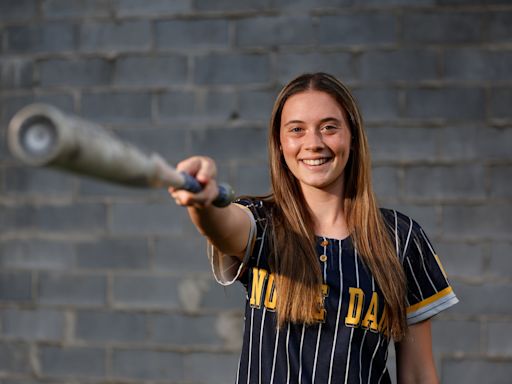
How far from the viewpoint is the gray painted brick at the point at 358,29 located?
10.9 ft

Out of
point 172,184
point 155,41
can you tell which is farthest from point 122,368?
point 172,184

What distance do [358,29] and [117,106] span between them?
115cm

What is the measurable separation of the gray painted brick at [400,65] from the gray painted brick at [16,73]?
1561 mm

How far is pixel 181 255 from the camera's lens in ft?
11.3

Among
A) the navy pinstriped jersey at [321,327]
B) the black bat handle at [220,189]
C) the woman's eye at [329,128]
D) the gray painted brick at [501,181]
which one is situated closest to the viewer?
the black bat handle at [220,189]

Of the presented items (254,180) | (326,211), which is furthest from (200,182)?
(254,180)

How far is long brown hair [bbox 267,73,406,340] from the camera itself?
1.76 m

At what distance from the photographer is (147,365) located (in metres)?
3.46

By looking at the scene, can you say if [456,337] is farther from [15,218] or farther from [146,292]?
[15,218]

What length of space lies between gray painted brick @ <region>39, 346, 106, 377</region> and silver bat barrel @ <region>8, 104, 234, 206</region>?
8.20ft

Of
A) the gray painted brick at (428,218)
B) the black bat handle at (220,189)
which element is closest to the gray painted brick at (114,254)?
the gray painted brick at (428,218)

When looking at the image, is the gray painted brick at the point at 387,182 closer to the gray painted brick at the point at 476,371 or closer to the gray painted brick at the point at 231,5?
the gray painted brick at the point at 476,371

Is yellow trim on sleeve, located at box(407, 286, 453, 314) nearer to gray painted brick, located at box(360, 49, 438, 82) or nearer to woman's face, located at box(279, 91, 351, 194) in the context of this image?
woman's face, located at box(279, 91, 351, 194)

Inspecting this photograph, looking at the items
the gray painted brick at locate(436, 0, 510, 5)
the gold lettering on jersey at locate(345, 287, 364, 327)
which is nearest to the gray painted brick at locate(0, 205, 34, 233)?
the gray painted brick at locate(436, 0, 510, 5)
